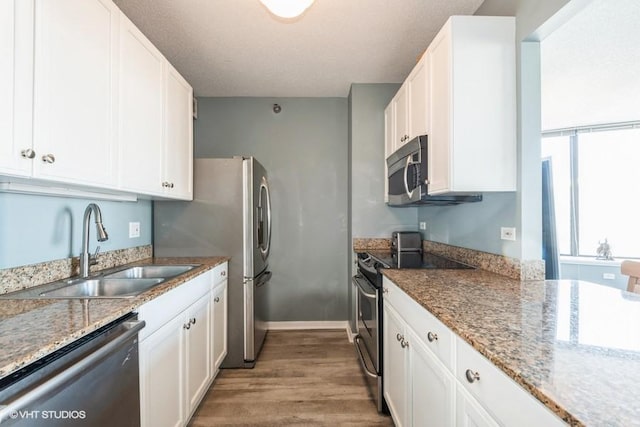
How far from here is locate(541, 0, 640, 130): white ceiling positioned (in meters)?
1.84

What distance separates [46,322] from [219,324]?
136 centimetres

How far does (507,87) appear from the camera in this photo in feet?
5.08

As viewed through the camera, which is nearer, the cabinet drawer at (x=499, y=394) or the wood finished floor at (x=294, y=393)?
the cabinet drawer at (x=499, y=394)

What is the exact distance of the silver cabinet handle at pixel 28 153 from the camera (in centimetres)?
96

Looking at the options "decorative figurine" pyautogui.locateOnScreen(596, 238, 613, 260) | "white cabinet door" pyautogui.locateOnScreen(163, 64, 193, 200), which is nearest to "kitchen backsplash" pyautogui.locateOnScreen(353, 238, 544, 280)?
"white cabinet door" pyautogui.locateOnScreen(163, 64, 193, 200)

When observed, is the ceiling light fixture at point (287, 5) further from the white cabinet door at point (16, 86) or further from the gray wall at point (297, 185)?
the gray wall at point (297, 185)

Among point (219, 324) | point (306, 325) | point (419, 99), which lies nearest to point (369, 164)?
point (419, 99)

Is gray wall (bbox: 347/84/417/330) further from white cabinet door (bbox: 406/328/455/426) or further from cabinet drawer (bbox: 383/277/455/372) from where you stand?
white cabinet door (bbox: 406/328/455/426)

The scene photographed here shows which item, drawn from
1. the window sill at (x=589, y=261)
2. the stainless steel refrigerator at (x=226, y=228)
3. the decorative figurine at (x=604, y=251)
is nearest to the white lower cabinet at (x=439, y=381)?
the stainless steel refrigerator at (x=226, y=228)

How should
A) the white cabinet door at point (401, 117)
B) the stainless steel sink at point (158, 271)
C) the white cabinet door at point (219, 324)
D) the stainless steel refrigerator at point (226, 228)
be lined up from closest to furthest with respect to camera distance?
the stainless steel sink at point (158, 271) → the white cabinet door at point (219, 324) → the white cabinet door at point (401, 117) → the stainless steel refrigerator at point (226, 228)

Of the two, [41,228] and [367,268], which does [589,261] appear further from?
[41,228]

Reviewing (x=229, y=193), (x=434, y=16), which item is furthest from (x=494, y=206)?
(x=229, y=193)

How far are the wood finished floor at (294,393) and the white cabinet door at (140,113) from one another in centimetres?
145

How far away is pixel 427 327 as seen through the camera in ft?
3.73
